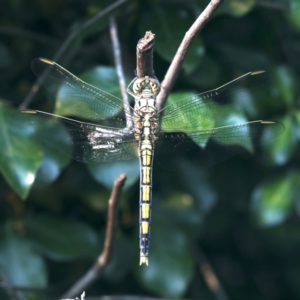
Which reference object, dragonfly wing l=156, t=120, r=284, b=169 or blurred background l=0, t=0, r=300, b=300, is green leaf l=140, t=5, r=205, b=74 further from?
dragonfly wing l=156, t=120, r=284, b=169

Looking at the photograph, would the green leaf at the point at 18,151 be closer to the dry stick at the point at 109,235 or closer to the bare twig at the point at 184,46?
the dry stick at the point at 109,235

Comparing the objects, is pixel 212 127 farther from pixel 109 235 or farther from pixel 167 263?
pixel 167 263

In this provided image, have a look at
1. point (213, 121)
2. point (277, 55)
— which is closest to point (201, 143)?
point (213, 121)

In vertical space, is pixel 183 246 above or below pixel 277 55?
below

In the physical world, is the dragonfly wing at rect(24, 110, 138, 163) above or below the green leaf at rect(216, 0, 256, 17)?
below

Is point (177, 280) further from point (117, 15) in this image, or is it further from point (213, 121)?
point (117, 15)

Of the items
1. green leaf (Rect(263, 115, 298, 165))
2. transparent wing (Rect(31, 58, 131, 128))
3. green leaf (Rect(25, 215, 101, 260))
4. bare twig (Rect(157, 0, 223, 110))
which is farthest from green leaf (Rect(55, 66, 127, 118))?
green leaf (Rect(263, 115, 298, 165))
